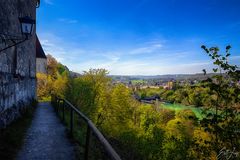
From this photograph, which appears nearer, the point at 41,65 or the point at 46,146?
the point at 46,146

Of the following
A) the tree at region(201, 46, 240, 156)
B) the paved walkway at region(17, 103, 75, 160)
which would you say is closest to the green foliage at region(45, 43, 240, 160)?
the tree at region(201, 46, 240, 156)

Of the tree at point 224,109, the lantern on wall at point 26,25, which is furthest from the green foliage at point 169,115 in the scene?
the lantern on wall at point 26,25

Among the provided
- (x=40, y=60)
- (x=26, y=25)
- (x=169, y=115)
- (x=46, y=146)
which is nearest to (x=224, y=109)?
(x=46, y=146)

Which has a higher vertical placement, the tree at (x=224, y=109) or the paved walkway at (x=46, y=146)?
the tree at (x=224, y=109)

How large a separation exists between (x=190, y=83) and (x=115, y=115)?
29.9 metres

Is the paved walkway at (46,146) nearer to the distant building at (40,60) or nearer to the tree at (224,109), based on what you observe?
the tree at (224,109)

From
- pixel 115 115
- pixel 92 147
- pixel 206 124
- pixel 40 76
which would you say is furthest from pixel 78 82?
pixel 206 124

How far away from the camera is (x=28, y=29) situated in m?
8.94

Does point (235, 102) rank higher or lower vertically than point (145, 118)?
higher

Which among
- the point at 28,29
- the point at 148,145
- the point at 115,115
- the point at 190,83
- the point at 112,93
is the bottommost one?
the point at 148,145

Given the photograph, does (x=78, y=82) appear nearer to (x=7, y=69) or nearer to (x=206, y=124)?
(x=7, y=69)

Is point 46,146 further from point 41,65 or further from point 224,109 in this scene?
point 41,65

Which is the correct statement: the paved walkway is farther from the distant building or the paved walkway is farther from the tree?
the distant building

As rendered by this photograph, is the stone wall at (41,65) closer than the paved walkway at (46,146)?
No
